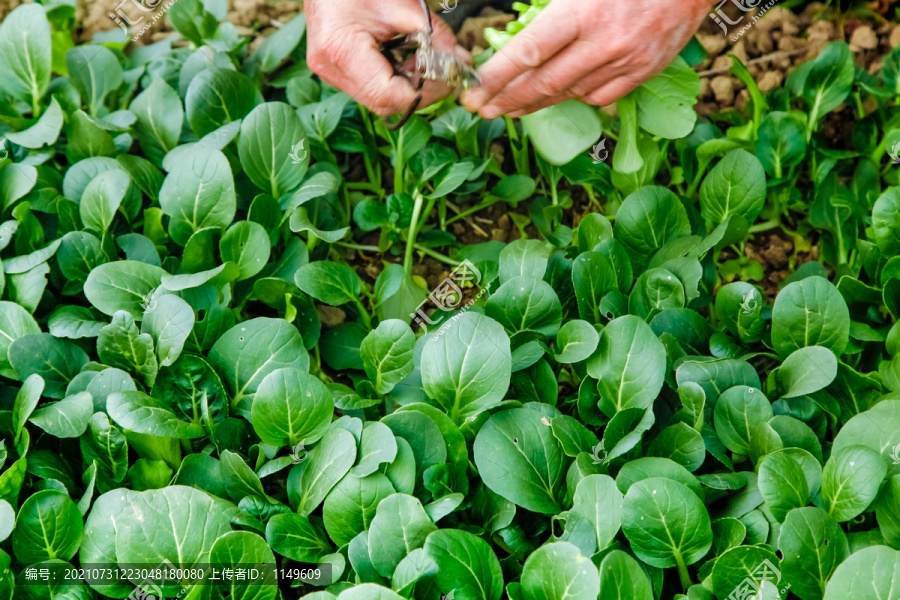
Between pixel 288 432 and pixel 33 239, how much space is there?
0.71 m

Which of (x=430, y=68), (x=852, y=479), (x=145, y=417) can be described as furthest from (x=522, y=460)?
(x=430, y=68)

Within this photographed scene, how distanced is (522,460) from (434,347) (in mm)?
221

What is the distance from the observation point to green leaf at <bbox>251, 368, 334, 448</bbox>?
113cm

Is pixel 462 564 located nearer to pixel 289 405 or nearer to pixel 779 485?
pixel 289 405

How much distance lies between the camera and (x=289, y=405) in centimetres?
114

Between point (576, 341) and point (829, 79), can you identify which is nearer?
point (576, 341)

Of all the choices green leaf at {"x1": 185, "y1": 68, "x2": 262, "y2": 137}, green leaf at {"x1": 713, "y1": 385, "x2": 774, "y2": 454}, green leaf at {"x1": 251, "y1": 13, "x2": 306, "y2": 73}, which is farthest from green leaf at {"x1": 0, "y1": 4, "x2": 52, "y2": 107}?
green leaf at {"x1": 713, "y1": 385, "x2": 774, "y2": 454}

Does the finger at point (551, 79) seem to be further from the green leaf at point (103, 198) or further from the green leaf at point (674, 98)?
the green leaf at point (103, 198)

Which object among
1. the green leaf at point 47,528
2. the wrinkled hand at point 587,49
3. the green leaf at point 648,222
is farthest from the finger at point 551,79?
the green leaf at point 47,528

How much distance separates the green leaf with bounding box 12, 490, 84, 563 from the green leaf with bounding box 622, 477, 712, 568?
2.63ft

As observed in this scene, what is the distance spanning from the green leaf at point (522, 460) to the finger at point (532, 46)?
1.83ft

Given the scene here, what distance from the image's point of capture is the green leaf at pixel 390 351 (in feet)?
4.03

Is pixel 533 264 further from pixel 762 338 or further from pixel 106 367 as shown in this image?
pixel 106 367

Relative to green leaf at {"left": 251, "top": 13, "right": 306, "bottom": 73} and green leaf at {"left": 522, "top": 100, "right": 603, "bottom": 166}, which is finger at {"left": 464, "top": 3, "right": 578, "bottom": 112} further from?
green leaf at {"left": 251, "top": 13, "right": 306, "bottom": 73}
